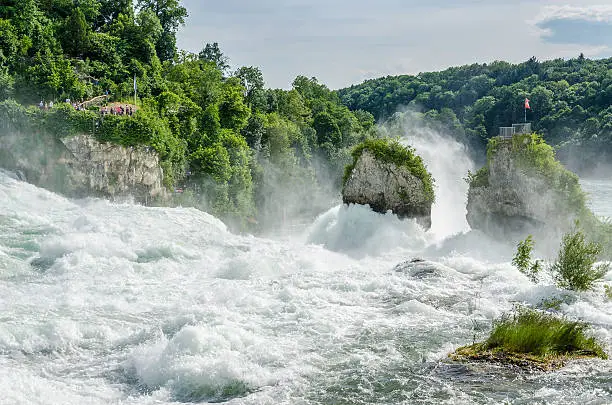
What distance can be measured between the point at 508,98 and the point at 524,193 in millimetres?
71678

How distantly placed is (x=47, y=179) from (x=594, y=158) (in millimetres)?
70210

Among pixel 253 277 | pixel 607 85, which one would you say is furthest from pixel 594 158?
pixel 253 277

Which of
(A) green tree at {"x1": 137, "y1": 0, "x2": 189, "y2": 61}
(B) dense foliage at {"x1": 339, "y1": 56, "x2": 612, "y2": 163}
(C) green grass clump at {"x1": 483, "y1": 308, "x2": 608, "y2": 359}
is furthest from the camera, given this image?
(B) dense foliage at {"x1": 339, "y1": 56, "x2": 612, "y2": 163}

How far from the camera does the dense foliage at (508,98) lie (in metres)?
91.5

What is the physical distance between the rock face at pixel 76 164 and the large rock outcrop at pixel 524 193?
69.4ft

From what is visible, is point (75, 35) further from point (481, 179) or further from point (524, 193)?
point (524, 193)

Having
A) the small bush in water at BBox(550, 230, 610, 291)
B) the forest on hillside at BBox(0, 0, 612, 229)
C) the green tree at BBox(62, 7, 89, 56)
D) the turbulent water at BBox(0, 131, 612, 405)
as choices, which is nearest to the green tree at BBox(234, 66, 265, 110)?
the forest on hillside at BBox(0, 0, 612, 229)

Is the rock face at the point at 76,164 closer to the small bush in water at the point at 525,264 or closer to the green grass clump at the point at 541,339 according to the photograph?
the small bush in water at the point at 525,264

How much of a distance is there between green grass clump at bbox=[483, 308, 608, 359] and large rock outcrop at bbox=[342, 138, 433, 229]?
891 inches

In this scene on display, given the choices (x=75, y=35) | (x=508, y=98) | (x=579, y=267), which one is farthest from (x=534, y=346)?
(x=508, y=98)

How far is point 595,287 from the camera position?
26.9 m

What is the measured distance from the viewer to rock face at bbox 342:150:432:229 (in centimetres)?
4191

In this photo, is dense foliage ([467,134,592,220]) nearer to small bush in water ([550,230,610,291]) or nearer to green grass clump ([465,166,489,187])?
green grass clump ([465,166,489,187])

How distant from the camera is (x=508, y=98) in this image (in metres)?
106
